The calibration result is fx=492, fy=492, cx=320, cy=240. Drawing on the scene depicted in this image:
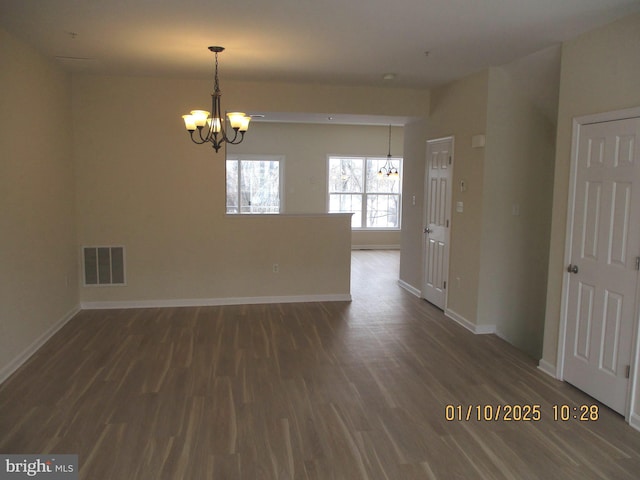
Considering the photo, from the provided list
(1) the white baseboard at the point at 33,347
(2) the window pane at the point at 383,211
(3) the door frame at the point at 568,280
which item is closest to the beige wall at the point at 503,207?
(3) the door frame at the point at 568,280

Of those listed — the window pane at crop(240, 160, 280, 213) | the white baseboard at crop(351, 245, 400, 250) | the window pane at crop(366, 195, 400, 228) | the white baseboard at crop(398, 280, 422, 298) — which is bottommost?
the white baseboard at crop(398, 280, 422, 298)

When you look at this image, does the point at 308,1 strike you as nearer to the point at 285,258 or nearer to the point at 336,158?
the point at 285,258

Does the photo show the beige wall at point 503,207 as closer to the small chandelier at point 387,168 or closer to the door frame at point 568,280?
the door frame at point 568,280

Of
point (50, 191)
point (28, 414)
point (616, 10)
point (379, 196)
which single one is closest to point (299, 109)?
point (50, 191)

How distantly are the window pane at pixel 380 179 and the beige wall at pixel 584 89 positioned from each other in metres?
7.03

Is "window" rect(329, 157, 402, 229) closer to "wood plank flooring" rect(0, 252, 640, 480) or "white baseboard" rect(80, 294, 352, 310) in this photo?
"white baseboard" rect(80, 294, 352, 310)

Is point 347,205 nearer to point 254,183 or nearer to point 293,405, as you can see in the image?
point 254,183

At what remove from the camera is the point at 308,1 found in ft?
10.0

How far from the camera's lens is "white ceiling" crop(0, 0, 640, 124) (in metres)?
3.15

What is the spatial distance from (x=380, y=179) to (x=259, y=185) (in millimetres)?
2711

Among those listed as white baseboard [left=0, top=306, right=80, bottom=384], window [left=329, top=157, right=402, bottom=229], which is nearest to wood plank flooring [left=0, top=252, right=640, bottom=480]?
white baseboard [left=0, top=306, right=80, bottom=384]

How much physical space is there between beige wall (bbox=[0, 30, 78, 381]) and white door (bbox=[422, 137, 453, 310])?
4.16 metres

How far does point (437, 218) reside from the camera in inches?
234

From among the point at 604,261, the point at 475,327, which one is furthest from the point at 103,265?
the point at 604,261
